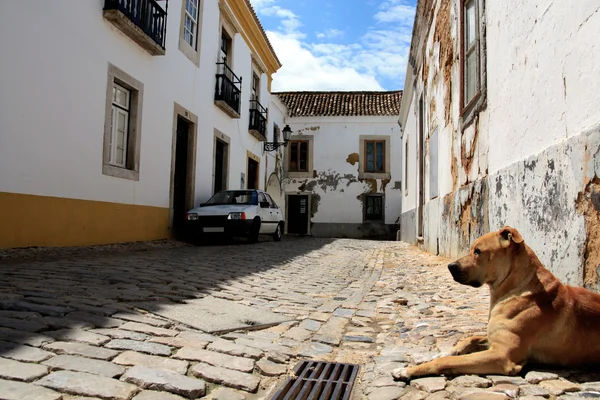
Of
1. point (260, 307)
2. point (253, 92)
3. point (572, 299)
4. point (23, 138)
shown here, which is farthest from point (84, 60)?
point (253, 92)

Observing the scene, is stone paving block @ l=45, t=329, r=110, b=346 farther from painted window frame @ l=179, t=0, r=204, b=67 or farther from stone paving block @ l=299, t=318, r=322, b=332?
painted window frame @ l=179, t=0, r=204, b=67

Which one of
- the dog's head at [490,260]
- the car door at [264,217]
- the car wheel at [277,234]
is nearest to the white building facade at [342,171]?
the car wheel at [277,234]

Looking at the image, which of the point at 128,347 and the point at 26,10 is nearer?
the point at 128,347

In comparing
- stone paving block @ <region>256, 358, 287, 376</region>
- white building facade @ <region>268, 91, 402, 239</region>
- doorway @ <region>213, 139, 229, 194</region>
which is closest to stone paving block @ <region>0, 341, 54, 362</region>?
stone paving block @ <region>256, 358, 287, 376</region>

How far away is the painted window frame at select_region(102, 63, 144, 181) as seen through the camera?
9.13 m

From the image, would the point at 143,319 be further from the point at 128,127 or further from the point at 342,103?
the point at 342,103

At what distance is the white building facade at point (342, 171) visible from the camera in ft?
85.3

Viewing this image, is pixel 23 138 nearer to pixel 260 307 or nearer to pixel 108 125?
pixel 108 125

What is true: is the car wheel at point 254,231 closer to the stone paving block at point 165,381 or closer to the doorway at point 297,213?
the stone paving block at point 165,381

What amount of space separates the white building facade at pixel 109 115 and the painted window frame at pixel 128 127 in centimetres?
2

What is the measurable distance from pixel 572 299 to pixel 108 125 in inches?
342

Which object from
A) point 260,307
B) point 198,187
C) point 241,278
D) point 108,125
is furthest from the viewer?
point 198,187

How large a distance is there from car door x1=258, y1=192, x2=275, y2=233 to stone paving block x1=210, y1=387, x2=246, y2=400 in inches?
412

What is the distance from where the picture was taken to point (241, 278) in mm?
6078
